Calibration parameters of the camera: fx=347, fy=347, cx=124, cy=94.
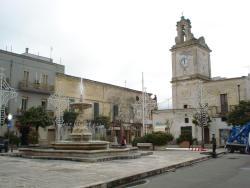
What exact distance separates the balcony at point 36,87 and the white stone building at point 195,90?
14.4 meters

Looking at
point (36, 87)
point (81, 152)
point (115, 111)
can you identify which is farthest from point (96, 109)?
point (81, 152)

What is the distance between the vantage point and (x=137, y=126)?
173 ft

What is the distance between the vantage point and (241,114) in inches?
1334

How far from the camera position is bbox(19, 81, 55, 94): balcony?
36.0m

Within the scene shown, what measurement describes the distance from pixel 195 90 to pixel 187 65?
3.52m

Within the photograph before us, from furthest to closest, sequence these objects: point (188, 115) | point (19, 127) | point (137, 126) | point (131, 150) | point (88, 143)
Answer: point (137, 126) < point (188, 115) < point (19, 127) < point (131, 150) < point (88, 143)

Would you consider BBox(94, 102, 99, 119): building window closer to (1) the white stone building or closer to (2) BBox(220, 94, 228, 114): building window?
(1) the white stone building

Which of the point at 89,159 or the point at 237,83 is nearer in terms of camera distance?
the point at 89,159

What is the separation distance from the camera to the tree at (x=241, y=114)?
110ft

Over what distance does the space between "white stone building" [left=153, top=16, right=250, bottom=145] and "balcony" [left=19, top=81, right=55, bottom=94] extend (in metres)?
14.4

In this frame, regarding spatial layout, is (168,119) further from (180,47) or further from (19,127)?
(19,127)

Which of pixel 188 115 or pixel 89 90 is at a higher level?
pixel 89 90

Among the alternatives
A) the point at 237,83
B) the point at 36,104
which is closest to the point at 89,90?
the point at 36,104

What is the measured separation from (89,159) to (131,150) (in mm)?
4618
